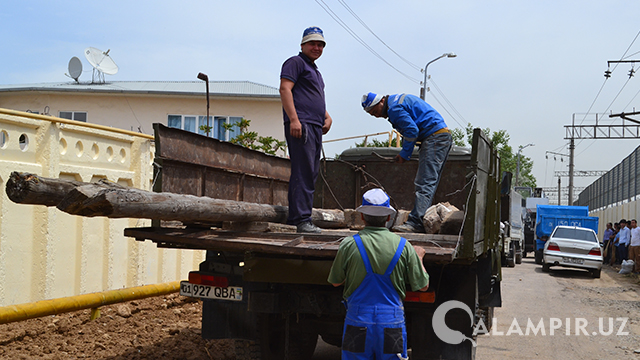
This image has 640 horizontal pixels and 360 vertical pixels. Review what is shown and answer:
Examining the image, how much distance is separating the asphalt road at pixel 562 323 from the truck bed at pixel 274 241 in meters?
2.45

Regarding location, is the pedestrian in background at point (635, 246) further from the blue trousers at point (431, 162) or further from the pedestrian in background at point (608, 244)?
the blue trousers at point (431, 162)

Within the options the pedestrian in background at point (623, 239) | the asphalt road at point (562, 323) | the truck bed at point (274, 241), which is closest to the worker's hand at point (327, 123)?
the truck bed at point (274, 241)

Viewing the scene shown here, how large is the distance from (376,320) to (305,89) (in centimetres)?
236

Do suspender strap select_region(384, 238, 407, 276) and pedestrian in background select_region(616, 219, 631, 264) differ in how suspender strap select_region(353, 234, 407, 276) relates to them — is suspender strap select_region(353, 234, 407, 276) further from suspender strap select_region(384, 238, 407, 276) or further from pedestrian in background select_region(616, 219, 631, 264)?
pedestrian in background select_region(616, 219, 631, 264)

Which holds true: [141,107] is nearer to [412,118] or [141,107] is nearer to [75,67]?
[75,67]

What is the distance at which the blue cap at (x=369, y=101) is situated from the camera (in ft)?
19.3

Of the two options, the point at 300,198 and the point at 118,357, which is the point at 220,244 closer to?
the point at 300,198

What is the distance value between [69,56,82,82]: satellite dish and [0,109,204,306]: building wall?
56.3 ft

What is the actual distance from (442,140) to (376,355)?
2.65m

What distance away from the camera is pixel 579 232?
19.3 metres

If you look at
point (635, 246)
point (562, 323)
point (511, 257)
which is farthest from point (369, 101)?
point (511, 257)

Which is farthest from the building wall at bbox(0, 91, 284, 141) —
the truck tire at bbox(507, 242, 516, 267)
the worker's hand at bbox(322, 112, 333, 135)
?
the worker's hand at bbox(322, 112, 333, 135)

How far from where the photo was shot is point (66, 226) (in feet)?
25.6

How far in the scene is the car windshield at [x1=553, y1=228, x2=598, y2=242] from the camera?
18.8 m
